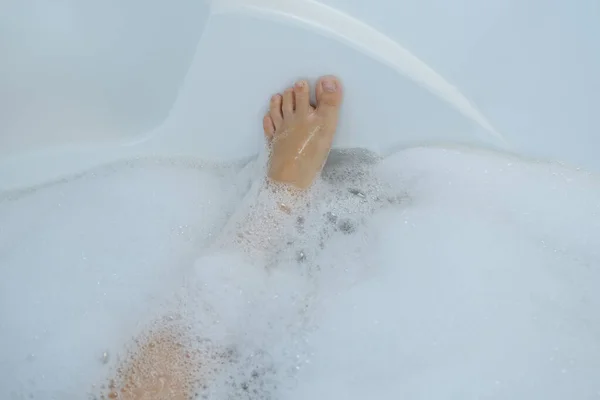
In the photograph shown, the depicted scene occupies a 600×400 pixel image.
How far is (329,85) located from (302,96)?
0.21ft

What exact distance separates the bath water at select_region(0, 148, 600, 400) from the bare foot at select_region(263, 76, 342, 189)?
71 mm

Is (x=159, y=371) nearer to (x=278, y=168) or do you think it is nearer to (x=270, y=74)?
(x=278, y=168)

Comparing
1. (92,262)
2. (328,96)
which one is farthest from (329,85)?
(92,262)

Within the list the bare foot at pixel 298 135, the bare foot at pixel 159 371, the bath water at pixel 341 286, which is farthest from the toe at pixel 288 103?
the bare foot at pixel 159 371

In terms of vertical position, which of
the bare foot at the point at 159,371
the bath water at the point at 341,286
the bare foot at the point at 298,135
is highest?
the bare foot at the point at 298,135

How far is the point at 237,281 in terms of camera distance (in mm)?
1013

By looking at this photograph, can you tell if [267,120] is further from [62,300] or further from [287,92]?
[62,300]

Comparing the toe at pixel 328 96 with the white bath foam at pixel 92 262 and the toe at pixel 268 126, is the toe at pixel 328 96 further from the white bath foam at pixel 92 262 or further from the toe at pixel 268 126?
the white bath foam at pixel 92 262

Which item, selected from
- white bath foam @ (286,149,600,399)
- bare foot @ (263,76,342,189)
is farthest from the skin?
white bath foam @ (286,149,600,399)

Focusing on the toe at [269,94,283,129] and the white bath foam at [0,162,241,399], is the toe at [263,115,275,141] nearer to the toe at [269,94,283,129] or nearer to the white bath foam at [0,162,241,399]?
the toe at [269,94,283,129]

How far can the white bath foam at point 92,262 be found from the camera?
97cm

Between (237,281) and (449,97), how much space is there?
1.51ft

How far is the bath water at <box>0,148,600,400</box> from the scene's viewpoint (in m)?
0.95

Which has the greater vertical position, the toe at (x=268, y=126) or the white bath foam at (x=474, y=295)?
the toe at (x=268, y=126)
